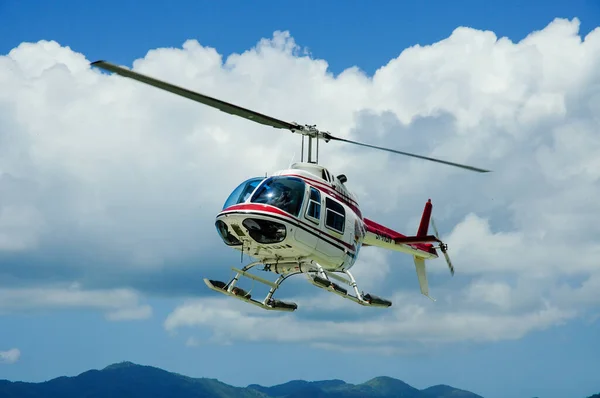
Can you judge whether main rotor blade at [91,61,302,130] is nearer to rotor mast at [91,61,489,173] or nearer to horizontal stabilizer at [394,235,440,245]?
rotor mast at [91,61,489,173]

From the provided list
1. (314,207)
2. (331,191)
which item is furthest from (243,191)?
(331,191)

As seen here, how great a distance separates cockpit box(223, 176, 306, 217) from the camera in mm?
40125

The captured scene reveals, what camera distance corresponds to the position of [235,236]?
40.9 metres

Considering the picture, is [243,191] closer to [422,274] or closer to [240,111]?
[240,111]

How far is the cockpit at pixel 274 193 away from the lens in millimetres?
40125

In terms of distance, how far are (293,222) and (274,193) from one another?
1.62 meters

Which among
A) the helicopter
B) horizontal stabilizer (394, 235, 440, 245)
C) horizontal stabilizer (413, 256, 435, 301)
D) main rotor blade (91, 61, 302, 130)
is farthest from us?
horizontal stabilizer (413, 256, 435, 301)

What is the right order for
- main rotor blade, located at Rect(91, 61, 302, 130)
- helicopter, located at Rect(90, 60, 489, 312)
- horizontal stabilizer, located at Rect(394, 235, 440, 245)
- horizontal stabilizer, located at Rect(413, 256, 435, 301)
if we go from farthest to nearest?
1. horizontal stabilizer, located at Rect(413, 256, 435, 301)
2. horizontal stabilizer, located at Rect(394, 235, 440, 245)
3. helicopter, located at Rect(90, 60, 489, 312)
4. main rotor blade, located at Rect(91, 61, 302, 130)

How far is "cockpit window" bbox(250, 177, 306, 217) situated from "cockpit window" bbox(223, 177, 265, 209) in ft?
1.33

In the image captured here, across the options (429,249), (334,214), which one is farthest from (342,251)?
(429,249)

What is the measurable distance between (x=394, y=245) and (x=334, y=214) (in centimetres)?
1164

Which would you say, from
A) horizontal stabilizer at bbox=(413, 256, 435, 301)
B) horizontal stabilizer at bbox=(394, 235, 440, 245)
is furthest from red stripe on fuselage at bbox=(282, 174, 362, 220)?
horizontal stabilizer at bbox=(413, 256, 435, 301)

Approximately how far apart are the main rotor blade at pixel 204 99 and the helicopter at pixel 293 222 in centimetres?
5

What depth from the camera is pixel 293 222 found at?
40.3 metres
